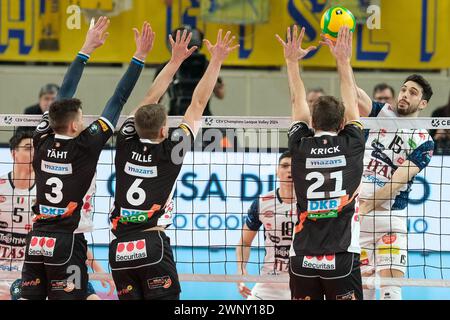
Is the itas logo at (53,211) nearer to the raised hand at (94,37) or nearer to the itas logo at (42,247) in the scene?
the itas logo at (42,247)

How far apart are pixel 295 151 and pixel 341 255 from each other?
84cm

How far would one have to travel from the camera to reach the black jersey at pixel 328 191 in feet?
22.0

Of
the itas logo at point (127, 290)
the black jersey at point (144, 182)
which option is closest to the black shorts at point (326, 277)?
the black jersey at point (144, 182)

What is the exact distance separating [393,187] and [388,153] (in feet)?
1.17

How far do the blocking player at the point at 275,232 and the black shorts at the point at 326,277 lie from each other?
5.71ft

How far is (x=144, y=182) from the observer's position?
22.4 feet

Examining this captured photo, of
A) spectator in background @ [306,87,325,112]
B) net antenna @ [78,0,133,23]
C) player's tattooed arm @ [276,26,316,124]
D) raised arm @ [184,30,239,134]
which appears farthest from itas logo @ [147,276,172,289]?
net antenna @ [78,0,133,23]

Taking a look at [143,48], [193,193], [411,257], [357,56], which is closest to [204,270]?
[193,193]

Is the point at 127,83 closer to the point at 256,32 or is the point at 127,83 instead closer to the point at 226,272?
the point at 226,272

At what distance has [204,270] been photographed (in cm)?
1107

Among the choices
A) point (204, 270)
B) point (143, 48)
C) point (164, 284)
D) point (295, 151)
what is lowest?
point (204, 270)

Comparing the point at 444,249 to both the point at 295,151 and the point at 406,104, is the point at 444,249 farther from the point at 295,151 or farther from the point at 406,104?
the point at 295,151

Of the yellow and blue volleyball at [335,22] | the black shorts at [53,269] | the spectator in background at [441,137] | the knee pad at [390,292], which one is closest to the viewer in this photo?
the black shorts at [53,269]
